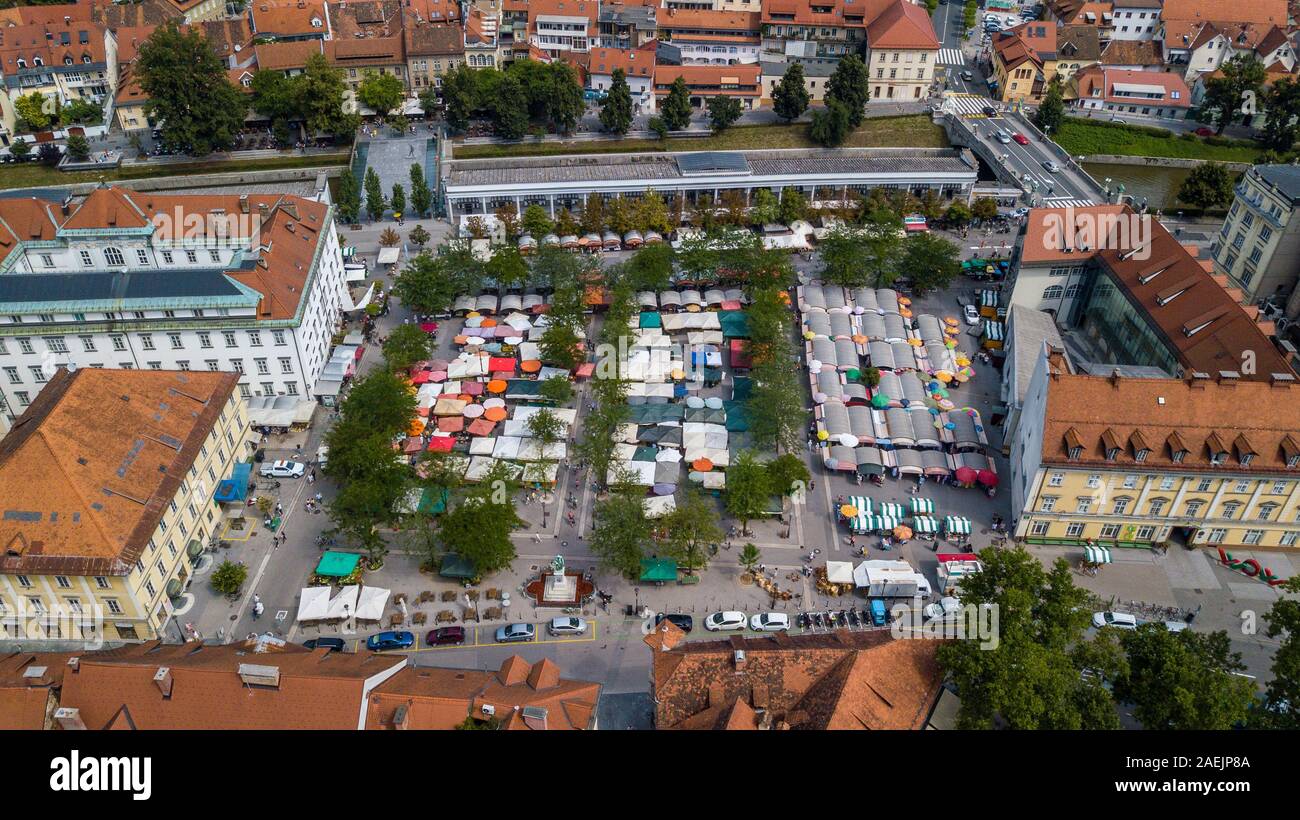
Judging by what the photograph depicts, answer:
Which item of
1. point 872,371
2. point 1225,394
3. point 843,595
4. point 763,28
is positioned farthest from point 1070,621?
point 763,28

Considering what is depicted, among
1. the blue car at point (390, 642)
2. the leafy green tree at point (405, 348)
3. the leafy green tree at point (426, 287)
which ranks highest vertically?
the leafy green tree at point (426, 287)

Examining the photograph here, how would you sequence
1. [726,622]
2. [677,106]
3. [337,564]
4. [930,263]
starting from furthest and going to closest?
1. [677,106]
2. [930,263]
3. [337,564]
4. [726,622]

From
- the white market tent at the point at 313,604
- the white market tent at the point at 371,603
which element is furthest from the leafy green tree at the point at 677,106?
the white market tent at the point at 313,604

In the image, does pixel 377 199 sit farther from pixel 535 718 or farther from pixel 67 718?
pixel 535 718

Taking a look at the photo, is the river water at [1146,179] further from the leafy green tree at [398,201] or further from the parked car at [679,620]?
the parked car at [679,620]

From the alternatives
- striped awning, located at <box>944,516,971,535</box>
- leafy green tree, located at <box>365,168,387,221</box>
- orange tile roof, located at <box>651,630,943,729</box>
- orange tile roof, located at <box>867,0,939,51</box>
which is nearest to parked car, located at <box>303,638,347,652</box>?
orange tile roof, located at <box>651,630,943,729</box>

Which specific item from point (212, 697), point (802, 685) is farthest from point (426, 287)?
point (802, 685)
